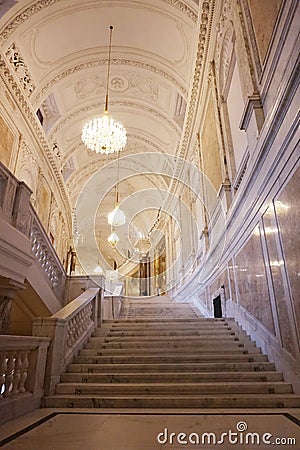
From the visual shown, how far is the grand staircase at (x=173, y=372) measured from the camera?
319cm

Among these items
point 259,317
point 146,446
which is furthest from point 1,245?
point 259,317

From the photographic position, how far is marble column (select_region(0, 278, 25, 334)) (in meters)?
4.47

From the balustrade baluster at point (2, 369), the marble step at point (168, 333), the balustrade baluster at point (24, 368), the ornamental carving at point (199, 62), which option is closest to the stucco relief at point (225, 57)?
the ornamental carving at point (199, 62)

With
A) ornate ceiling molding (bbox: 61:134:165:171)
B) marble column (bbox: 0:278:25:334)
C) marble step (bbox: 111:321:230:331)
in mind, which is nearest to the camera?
marble column (bbox: 0:278:25:334)

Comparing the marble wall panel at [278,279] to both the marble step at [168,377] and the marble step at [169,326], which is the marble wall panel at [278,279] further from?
the marble step at [169,326]

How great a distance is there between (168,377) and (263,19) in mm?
5129

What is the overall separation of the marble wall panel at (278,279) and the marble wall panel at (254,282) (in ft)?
1.01

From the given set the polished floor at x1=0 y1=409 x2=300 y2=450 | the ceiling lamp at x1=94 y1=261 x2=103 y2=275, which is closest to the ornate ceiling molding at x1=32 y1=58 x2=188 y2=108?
the polished floor at x1=0 y1=409 x2=300 y2=450

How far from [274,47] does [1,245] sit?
14.7 feet

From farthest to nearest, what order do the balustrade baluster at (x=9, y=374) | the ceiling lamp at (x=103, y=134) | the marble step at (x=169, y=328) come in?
the ceiling lamp at (x=103, y=134) < the marble step at (x=169, y=328) < the balustrade baluster at (x=9, y=374)

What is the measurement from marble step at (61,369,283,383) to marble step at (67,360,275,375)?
0.55ft

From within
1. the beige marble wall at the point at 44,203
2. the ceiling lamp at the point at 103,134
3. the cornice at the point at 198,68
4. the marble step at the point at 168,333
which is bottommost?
the marble step at the point at 168,333

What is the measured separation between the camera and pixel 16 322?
6.21 metres

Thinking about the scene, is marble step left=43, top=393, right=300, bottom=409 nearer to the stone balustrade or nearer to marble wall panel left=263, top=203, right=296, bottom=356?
marble wall panel left=263, top=203, right=296, bottom=356
